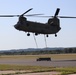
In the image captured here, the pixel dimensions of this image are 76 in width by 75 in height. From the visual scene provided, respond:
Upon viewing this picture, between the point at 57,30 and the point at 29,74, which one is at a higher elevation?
the point at 29,74

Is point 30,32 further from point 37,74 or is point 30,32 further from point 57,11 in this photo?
point 37,74

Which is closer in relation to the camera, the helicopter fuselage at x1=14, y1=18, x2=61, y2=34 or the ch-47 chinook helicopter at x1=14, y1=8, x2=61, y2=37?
the helicopter fuselage at x1=14, y1=18, x2=61, y2=34

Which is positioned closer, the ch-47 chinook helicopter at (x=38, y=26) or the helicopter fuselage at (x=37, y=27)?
the helicopter fuselage at (x=37, y=27)

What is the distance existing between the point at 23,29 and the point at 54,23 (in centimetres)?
836

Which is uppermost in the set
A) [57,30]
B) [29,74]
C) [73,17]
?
[29,74]

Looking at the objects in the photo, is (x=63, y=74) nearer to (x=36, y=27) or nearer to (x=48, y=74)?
(x=48, y=74)

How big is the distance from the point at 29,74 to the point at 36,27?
124 ft

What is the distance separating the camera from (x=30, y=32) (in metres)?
63.8

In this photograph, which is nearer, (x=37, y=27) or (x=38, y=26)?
(x=37, y=27)

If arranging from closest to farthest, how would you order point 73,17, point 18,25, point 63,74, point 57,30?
point 63,74 → point 73,17 → point 18,25 → point 57,30

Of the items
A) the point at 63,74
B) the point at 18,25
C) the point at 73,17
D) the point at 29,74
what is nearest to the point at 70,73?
the point at 63,74

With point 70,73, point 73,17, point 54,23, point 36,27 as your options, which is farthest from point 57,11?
point 70,73

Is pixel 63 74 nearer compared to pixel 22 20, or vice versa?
pixel 63 74

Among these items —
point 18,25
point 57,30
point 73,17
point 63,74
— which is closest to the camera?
point 63,74
